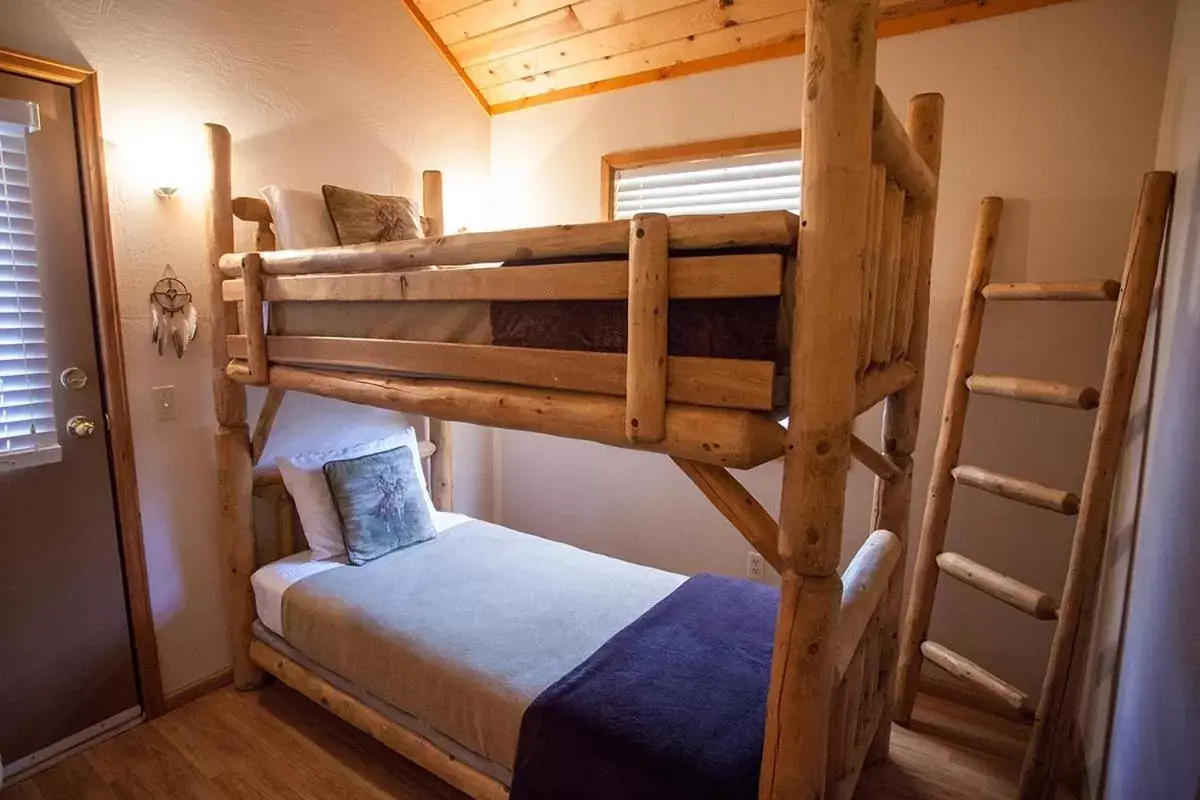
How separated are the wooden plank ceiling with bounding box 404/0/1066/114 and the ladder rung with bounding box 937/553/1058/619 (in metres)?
1.78

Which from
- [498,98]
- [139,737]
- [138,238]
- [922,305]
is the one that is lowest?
[139,737]

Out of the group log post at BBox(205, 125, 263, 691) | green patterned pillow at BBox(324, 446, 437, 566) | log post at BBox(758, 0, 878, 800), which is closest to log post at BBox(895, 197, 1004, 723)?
log post at BBox(758, 0, 878, 800)

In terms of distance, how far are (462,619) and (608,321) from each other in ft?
3.77

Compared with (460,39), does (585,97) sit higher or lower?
lower

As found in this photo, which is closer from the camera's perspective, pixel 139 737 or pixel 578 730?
pixel 578 730

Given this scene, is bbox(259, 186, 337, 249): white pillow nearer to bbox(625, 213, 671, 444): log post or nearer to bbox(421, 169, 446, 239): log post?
bbox(421, 169, 446, 239): log post

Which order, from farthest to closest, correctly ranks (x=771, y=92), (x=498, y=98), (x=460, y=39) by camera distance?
1. (x=498, y=98)
2. (x=460, y=39)
3. (x=771, y=92)

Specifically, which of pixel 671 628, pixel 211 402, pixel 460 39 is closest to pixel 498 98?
pixel 460 39

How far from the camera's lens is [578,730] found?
4.75 feet

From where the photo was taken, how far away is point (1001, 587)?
1.92m

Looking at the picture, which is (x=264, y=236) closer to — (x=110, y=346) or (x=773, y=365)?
(x=110, y=346)

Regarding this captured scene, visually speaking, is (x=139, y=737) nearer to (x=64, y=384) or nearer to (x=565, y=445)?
(x=64, y=384)

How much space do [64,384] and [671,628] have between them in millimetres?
1980

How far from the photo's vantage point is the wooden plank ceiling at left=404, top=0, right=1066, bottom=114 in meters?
2.26
